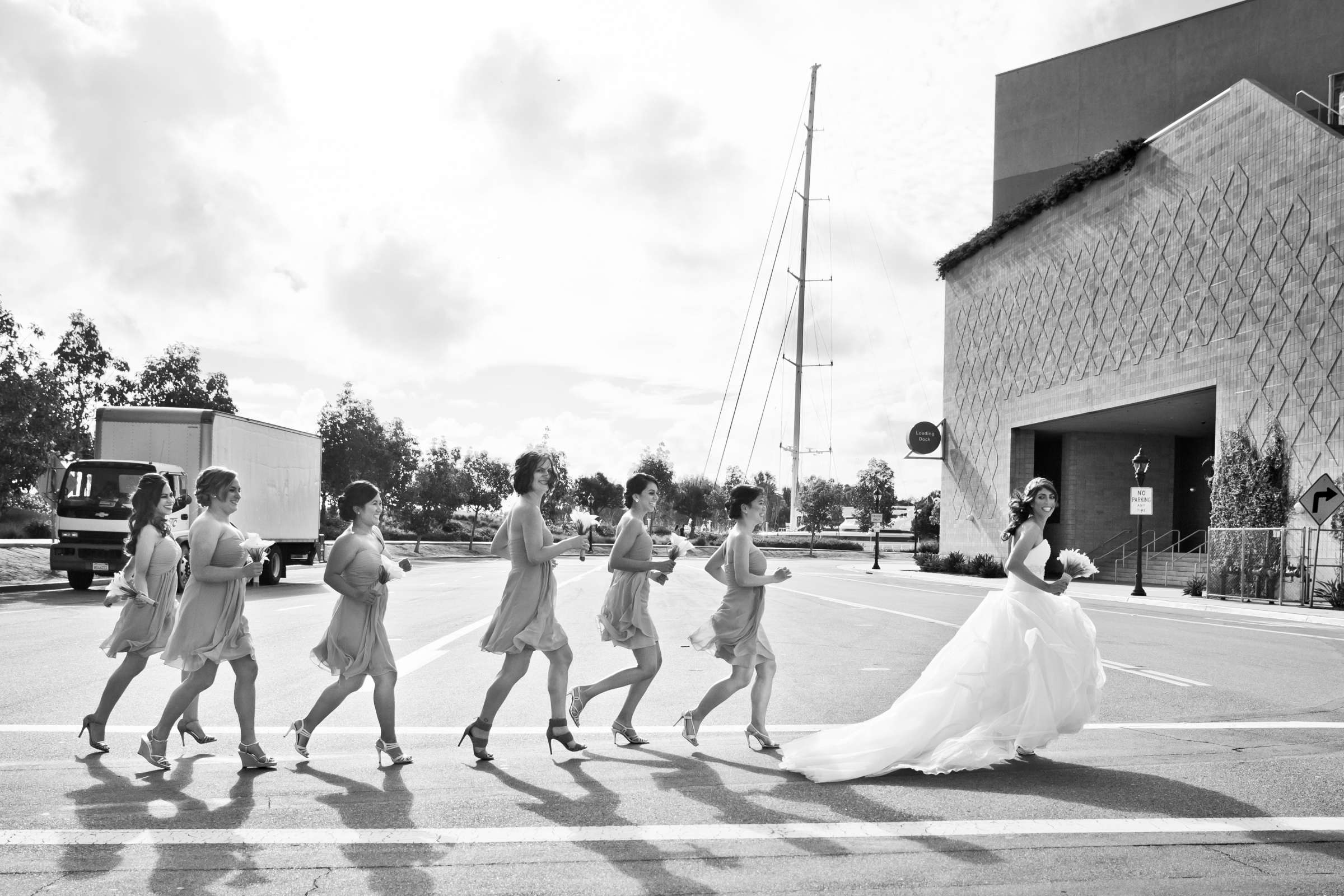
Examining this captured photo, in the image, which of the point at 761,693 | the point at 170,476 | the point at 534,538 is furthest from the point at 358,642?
the point at 170,476

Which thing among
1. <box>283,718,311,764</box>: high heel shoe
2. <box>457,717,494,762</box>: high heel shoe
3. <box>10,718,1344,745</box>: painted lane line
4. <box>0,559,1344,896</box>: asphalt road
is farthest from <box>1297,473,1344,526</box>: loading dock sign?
<box>283,718,311,764</box>: high heel shoe

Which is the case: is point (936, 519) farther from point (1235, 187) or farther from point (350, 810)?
point (350, 810)

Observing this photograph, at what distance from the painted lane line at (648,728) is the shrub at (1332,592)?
20113mm

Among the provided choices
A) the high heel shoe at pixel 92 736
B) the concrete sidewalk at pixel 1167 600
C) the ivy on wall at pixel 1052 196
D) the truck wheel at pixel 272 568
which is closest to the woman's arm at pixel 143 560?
the high heel shoe at pixel 92 736

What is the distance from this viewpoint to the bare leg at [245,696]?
6.13m

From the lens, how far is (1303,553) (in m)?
25.9

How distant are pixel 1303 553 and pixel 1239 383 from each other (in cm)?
723

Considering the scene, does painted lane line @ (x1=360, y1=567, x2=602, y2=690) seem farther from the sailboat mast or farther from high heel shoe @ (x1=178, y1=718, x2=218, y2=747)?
the sailboat mast

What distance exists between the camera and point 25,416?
2656 cm

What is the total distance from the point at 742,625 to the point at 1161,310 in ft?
109

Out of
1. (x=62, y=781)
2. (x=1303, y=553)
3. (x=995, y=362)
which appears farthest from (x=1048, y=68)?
(x=62, y=781)

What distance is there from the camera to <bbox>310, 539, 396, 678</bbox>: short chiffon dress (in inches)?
248

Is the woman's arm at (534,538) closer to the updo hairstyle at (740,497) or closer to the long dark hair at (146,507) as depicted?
the updo hairstyle at (740,497)

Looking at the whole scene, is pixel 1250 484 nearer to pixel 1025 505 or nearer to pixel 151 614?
pixel 1025 505
